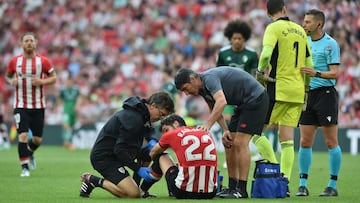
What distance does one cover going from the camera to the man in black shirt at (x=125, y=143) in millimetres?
10922

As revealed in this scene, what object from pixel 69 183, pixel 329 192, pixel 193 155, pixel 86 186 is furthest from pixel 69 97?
pixel 193 155

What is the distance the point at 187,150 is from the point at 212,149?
1.03 feet

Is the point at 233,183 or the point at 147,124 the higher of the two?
the point at 147,124

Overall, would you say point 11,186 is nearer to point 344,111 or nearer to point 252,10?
point 344,111

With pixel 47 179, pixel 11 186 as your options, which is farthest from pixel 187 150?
pixel 47 179

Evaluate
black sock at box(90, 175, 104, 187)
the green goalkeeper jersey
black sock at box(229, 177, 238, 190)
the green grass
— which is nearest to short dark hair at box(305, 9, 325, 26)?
the green grass

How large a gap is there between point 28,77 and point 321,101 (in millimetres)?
6349

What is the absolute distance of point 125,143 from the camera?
36.1 ft

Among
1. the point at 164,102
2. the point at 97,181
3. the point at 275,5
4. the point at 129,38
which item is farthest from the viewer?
the point at 129,38

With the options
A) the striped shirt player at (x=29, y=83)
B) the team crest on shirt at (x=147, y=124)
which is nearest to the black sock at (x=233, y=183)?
the team crest on shirt at (x=147, y=124)

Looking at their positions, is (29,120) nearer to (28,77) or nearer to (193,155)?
(28,77)

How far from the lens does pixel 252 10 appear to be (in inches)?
1184

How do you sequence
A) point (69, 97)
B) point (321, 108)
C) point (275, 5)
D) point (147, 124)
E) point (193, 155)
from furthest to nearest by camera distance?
1. point (69, 97)
2. point (321, 108)
3. point (275, 5)
4. point (147, 124)
5. point (193, 155)

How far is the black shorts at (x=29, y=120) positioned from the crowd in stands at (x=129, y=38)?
1132 cm
